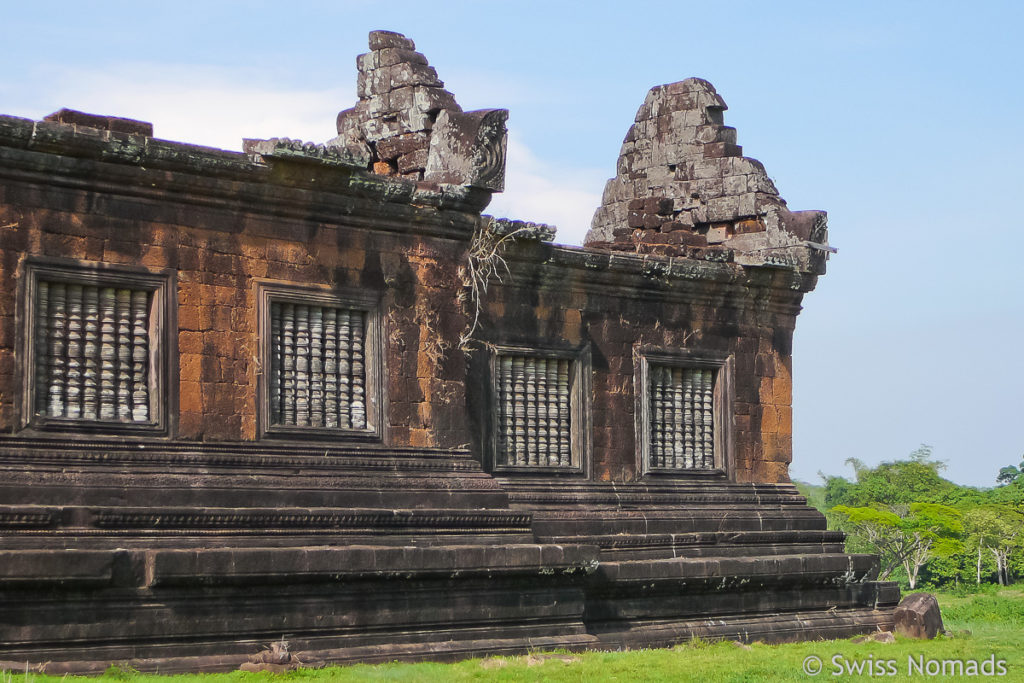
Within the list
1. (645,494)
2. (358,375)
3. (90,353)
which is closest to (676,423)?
(645,494)

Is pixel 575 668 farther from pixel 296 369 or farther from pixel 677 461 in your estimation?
pixel 677 461

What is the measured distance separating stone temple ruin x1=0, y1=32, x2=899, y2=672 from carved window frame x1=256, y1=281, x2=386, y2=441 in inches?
1.1

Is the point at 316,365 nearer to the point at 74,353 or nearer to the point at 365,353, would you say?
the point at 365,353

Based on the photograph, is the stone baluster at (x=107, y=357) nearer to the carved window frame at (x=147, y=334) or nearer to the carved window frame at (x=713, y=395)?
the carved window frame at (x=147, y=334)

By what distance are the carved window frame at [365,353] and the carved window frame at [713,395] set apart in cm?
359

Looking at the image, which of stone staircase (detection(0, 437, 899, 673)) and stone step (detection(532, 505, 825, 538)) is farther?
stone step (detection(532, 505, 825, 538))

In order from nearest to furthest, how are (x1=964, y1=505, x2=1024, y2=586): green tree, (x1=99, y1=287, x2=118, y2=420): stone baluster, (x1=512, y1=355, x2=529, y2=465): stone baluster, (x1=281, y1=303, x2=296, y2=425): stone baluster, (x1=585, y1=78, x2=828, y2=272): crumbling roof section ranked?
(x1=99, y1=287, x2=118, y2=420): stone baluster → (x1=281, y1=303, x2=296, y2=425): stone baluster → (x1=512, y1=355, x2=529, y2=465): stone baluster → (x1=585, y1=78, x2=828, y2=272): crumbling roof section → (x1=964, y1=505, x2=1024, y2=586): green tree

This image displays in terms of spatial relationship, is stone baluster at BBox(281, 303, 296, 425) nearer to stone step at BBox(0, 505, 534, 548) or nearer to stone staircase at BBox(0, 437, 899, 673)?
stone staircase at BBox(0, 437, 899, 673)

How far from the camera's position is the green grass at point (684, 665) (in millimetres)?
10156

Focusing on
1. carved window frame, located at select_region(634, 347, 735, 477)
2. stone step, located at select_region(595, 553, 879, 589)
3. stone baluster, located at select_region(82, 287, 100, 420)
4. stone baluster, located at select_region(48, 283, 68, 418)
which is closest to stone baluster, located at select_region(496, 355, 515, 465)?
stone step, located at select_region(595, 553, 879, 589)

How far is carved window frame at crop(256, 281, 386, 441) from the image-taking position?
449 inches

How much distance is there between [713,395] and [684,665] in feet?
14.3

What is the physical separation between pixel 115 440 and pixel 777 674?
5431 mm

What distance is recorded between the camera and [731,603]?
47.0 feet
